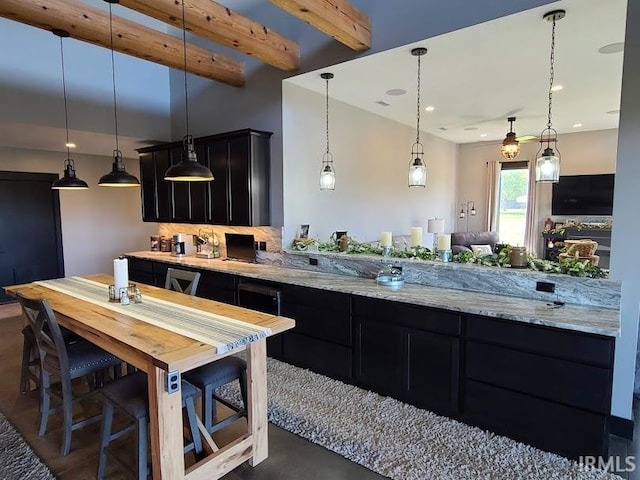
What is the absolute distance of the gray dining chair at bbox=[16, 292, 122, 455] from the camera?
7.80ft

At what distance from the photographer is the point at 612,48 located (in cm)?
346

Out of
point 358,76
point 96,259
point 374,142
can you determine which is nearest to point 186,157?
point 358,76

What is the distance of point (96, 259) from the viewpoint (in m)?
7.38

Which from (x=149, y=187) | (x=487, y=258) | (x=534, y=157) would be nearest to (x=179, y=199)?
(x=149, y=187)

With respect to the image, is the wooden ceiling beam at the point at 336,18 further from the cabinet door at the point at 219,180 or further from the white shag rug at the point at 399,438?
the white shag rug at the point at 399,438

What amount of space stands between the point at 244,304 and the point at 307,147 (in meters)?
2.06

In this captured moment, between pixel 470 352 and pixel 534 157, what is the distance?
704 centimetres

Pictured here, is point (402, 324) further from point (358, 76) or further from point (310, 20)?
point (358, 76)

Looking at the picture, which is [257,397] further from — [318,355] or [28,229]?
[28,229]

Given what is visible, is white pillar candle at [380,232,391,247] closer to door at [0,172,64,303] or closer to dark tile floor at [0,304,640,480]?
dark tile floor at [0,304,640,480]

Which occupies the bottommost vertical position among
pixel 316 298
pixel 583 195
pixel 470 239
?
pixel 316 298

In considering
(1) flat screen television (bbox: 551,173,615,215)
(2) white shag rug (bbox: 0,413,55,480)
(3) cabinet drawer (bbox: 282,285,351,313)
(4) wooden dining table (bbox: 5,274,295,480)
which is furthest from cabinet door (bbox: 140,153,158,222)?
(1) flat screen television (bbox: 551,173,615,215)

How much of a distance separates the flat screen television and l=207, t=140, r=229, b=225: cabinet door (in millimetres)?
6661

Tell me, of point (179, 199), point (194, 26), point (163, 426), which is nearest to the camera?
point (163, 426)
